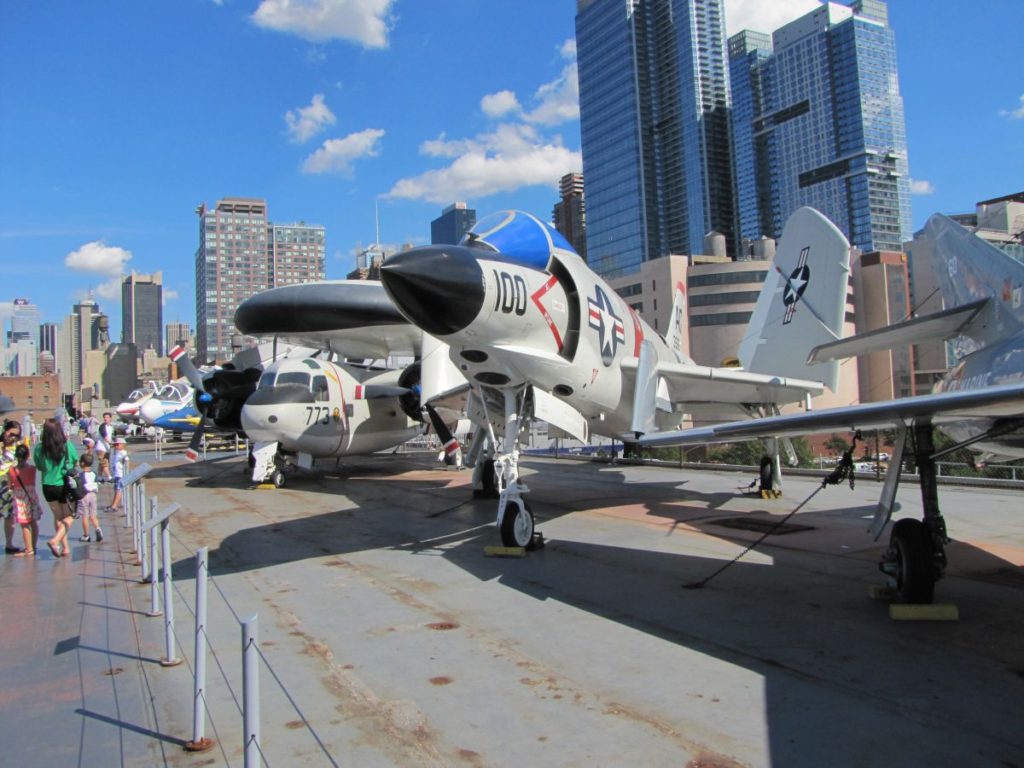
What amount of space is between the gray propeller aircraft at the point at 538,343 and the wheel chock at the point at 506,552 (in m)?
0.13

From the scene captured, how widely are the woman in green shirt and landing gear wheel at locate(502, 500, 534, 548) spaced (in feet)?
20.0

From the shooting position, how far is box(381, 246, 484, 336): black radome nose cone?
7383mm

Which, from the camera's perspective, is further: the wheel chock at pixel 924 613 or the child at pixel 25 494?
the child at pixel 25 494

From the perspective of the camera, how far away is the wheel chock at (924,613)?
5.85 m

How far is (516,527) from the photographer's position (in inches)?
360

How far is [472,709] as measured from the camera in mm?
4258

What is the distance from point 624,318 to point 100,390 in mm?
139120

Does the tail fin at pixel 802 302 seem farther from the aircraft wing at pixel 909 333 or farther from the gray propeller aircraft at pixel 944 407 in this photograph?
the gray propeller aircraft at pixel 944 407

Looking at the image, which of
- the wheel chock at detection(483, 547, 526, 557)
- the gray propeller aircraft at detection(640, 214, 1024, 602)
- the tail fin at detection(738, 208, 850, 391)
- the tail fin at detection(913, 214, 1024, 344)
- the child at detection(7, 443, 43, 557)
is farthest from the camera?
the tail fin at detection(738, 208, 850, 391)

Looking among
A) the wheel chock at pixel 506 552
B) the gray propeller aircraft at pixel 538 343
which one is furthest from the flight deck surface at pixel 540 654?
the gray propeller aircraft at pixel 538 343

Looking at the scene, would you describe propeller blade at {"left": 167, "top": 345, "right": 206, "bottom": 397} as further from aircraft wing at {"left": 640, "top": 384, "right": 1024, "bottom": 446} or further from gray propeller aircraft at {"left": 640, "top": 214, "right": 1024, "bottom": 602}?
aircraft wing at {"left": 640, "top": 384, "right": 1024, "bottom": 446}

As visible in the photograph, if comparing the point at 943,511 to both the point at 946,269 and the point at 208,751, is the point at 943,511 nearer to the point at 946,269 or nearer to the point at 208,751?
the point at 946,269

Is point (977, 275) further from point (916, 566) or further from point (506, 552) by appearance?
point (506, 552)

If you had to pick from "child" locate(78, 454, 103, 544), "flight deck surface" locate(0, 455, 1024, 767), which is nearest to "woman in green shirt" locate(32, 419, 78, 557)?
"flight deck surface" locate(0, 455, 1024, 767)
